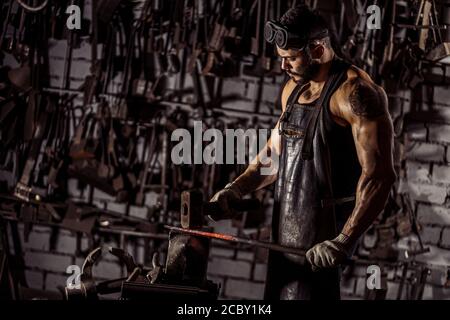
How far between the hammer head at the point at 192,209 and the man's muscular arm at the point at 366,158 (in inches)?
21.7

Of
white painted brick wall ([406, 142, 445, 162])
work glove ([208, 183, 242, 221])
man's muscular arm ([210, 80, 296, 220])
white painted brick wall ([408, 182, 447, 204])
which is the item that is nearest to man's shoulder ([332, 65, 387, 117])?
man's muscular arm ([210, 80, 296, 220])

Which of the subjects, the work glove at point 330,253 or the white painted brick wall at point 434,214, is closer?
the work glove at point 330,253

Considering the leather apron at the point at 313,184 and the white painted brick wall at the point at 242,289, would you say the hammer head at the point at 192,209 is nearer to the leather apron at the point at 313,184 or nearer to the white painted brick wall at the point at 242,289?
the leather apron at the point at 313,184

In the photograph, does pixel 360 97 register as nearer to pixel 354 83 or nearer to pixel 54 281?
pixel 354 83

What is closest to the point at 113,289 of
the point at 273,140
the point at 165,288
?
the point at 165,288

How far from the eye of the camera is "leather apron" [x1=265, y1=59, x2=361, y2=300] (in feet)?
8.64

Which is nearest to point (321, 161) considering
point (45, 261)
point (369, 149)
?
point (369, 149)

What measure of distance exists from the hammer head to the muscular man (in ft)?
0.71

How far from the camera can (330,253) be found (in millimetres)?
2438

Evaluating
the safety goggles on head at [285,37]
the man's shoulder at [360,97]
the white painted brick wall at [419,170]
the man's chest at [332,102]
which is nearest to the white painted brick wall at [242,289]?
the white painted brick wall at [419,170]

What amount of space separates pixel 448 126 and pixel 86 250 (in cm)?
311

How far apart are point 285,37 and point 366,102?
47 cm

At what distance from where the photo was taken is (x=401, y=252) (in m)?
4.45

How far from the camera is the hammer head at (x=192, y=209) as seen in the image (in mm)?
2633
